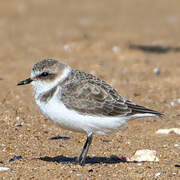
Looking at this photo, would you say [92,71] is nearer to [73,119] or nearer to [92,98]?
[92,98]

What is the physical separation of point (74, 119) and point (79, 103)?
21cm

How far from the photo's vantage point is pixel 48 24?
48.4 ft

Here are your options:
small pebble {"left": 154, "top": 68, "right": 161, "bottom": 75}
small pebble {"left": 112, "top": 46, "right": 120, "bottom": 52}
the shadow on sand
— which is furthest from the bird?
small pebble {"left": 112, "top": 46, "right": 120, "bottom": 52}

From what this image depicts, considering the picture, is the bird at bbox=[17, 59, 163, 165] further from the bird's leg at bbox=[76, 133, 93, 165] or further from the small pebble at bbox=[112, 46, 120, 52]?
the small pebble at bbox=[112, 46, 120, 52]

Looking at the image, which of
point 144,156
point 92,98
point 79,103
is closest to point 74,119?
point 79,103

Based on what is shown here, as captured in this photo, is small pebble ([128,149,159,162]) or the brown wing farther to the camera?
small pebble ([128,149,159,162])

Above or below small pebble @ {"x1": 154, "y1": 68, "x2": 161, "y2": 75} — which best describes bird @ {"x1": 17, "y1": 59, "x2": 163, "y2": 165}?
above

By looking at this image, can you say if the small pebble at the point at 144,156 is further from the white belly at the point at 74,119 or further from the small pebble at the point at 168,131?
the small pebble at the point at 168,131

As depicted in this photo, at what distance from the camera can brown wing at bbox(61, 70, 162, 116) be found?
5.04 metres

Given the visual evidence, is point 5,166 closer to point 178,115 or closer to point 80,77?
point 80,77

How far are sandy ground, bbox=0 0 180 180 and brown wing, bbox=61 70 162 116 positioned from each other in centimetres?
61

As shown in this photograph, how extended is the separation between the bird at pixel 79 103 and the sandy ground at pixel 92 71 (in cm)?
46

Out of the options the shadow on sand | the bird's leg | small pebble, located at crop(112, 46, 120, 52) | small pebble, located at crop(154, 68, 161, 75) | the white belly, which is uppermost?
the white belly

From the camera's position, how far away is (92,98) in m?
5.15
